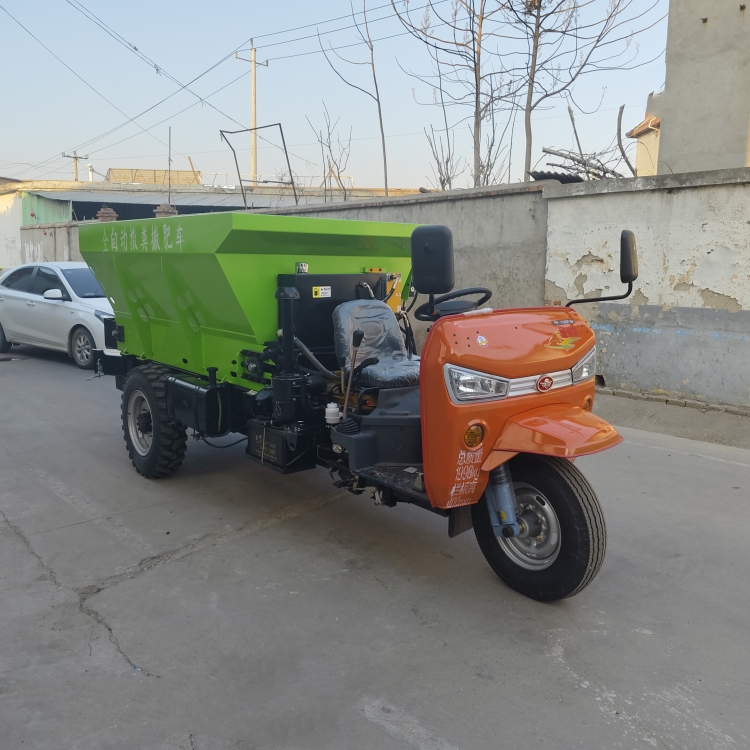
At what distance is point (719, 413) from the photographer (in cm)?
707

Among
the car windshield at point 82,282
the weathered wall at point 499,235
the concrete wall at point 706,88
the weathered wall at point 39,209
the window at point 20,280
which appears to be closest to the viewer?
the weathered wall at point 499,235

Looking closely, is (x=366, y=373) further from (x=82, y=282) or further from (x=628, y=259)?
(x=82, y=282)

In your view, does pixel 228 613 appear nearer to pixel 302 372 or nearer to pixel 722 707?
pixel 302 372

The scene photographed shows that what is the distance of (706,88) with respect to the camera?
33.9 feet

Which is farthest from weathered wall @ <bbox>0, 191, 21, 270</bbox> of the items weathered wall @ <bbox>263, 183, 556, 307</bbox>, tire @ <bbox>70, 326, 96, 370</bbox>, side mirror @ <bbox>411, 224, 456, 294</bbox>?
side mirror @ <bbox>411, 224, 456, 294</bbox>

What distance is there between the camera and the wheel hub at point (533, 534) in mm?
3645

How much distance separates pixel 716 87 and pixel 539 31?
295 cm

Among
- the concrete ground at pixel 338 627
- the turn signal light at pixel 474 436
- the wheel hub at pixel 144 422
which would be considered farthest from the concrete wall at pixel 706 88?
the wheel hub at pixel 144 422

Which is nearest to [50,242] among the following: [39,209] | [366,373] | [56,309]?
[39,209]

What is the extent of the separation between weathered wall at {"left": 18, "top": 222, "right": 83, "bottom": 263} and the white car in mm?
8702

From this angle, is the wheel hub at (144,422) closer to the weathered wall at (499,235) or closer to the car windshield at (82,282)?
the weathered wall at (499,235)

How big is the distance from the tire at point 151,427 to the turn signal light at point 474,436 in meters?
2.95

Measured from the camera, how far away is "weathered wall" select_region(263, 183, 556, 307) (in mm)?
8797

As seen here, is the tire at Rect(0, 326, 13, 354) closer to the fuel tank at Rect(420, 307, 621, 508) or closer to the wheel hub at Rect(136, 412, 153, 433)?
the wheel hub at Rect(136, 412, 153, 433)
